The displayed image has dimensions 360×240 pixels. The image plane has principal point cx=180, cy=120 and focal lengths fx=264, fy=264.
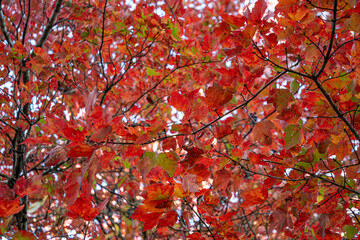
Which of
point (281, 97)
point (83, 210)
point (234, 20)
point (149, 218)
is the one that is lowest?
point (149, 218)

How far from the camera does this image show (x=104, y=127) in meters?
0.90

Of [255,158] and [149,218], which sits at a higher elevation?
[255,158]

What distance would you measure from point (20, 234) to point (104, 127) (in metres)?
1.10

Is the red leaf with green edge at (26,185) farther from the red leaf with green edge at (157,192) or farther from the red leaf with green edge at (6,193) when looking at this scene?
the red leaf with green edge at (157,192)

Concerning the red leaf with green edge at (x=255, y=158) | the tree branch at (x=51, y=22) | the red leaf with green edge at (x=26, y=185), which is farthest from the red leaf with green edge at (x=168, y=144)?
the tree branch at (x=51, y=22)

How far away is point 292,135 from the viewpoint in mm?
1090

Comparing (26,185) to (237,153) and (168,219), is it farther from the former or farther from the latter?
(237,153)

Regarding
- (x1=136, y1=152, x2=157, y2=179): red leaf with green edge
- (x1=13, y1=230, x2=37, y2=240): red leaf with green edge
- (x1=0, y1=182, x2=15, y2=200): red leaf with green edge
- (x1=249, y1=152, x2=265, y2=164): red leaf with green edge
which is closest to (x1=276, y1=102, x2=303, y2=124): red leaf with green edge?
(x1=249, y1=152, x2=265, y2=164): red leaf with green edge

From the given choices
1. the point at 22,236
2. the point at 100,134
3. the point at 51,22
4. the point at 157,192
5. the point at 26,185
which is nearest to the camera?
the point at 100,134

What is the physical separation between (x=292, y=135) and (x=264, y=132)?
0.12m

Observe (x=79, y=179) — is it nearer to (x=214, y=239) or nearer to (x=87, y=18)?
(x=214, y=239)

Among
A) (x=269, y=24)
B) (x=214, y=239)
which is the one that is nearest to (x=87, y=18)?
(x=269, y=24)

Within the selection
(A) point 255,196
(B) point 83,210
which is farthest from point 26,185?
(A) point 255,196

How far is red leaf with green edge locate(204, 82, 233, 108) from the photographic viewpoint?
102 cm
